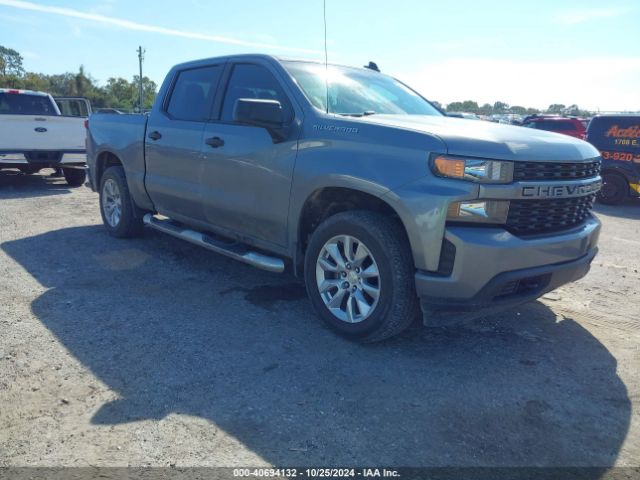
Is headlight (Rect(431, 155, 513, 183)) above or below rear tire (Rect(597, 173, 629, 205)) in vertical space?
above

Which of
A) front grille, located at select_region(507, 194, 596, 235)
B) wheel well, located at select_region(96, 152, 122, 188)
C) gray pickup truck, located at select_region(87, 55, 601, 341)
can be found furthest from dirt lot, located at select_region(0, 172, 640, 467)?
wheel well, located at select_region(96, 152, 122, 188)

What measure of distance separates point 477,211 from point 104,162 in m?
5.07

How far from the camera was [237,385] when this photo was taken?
121 inches

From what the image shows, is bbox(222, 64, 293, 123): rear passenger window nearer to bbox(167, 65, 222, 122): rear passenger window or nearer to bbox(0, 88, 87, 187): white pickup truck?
bbox(167, 65, 222, 122): rear passenger window

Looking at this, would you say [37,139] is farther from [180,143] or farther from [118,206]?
[180,143]

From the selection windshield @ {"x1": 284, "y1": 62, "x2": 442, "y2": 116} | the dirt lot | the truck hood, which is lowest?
the dirt lot

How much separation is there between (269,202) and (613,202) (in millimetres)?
9033

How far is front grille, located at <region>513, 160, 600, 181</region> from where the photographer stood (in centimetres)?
312

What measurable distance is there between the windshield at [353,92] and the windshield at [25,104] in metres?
8.25

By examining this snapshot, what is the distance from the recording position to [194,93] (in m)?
5.12

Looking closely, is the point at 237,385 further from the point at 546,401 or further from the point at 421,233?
the point at 546,401

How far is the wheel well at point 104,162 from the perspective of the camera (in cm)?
646

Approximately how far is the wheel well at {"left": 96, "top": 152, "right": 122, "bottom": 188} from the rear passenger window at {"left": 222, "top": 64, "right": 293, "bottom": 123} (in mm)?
2424

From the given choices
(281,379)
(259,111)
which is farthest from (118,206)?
(281,379)
